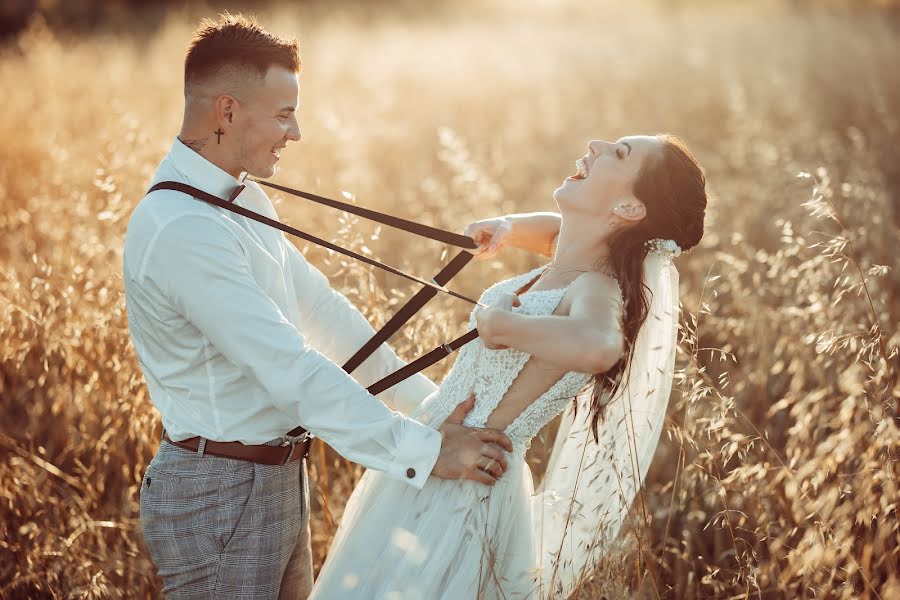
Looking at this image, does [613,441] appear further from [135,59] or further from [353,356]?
[135,59]

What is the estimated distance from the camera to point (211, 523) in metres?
2.17

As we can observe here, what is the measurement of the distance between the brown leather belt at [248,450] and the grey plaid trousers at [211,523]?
1 centimetres

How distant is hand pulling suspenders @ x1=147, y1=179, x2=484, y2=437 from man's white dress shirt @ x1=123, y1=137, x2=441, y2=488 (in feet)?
0.10

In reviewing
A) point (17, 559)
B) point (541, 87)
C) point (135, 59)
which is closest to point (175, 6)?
point (135, 59)

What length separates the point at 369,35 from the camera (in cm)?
1688

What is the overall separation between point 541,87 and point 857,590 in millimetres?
9355

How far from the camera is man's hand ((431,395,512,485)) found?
2100 millimetres

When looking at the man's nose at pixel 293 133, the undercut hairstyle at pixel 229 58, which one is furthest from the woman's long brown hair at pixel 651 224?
the undercut hairstyle at pixel 229 58

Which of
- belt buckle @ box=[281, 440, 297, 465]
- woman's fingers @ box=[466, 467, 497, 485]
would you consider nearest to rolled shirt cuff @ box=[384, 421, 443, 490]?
woman's fingers @ box=[466, 467, 497, 485]

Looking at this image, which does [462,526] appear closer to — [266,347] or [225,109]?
[266,347]

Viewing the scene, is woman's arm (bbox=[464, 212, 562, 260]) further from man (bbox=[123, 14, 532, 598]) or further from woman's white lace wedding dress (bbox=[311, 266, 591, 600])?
man (bbox=[123, 14, 532, 598])

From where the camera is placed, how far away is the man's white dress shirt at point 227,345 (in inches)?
77.9

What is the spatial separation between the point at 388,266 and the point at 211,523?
860mm

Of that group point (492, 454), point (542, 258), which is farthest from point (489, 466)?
point (542, 258)
